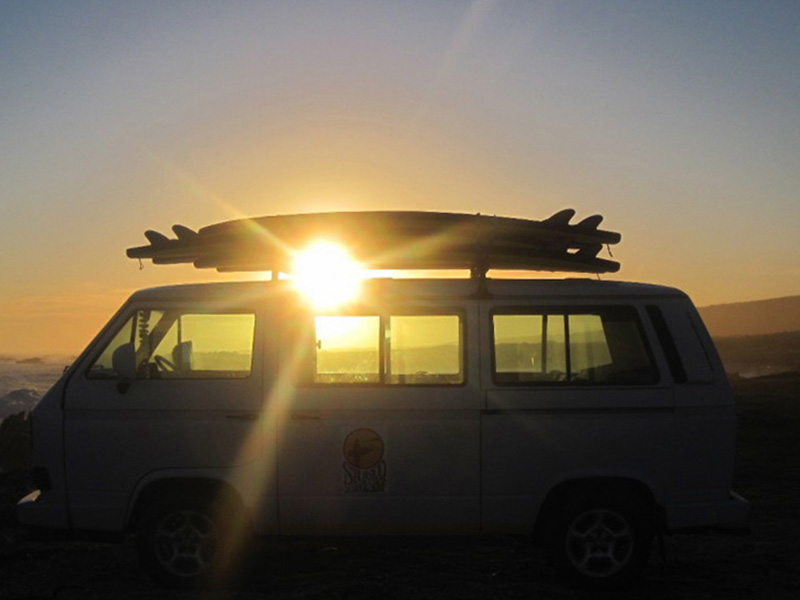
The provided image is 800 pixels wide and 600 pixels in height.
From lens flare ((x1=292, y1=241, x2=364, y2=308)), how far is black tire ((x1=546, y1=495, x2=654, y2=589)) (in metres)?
2.43

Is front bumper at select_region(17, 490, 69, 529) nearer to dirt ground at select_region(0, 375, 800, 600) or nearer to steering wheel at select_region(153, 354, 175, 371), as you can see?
dirt ground at select_region(0, 375, 800, 600)

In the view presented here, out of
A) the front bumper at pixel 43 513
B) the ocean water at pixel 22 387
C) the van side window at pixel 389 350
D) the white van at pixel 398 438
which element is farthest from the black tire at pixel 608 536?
the ocean water at pixel 22 387

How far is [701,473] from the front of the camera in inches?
280

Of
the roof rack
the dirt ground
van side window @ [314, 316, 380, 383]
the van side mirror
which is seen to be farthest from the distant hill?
the van side mirror

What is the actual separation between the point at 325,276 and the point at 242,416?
1.30m

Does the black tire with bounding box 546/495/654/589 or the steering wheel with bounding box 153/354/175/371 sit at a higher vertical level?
the steering wheel with bounding box 153/354/175/371

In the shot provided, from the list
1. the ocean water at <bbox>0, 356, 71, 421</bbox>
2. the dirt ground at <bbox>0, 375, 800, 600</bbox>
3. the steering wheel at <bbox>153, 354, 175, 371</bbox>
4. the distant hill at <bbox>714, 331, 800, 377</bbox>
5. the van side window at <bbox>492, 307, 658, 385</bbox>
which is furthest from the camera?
the ocean water at <bbox>0, 356, 71, 421</bbox>

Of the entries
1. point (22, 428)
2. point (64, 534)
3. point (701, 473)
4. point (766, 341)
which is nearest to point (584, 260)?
point (701, 473)

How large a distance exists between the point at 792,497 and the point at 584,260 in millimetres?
5823

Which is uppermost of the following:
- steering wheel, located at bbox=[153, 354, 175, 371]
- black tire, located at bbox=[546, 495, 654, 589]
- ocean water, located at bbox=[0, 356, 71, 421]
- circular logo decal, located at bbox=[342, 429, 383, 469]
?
steering wheel, located at bbox=[153, 354, 175, 371]

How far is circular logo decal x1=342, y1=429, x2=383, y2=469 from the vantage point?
23.2 feet

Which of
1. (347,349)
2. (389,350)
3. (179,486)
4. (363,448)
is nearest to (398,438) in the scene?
(363,448)

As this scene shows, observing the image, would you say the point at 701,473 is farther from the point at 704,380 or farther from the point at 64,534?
the point at 64,534

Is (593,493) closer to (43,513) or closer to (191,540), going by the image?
(191,540)
